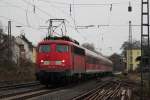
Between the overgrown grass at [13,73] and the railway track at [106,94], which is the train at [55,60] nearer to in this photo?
the railway track at [106,94]

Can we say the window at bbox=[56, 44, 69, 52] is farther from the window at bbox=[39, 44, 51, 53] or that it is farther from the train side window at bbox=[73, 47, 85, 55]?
the train side window at bbox=[73, 47, 85, 55]

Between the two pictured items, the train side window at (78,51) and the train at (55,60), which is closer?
the train at (55,60)

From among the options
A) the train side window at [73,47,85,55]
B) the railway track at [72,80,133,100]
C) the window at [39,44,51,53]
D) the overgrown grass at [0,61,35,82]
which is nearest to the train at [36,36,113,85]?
the window at [39,44,51,53]

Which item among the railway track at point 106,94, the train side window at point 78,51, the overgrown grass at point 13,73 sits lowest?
the railway track at point 106,94

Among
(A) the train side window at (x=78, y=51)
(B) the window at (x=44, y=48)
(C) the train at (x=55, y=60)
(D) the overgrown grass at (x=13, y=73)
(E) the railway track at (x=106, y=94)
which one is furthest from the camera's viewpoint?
(D) the overgrown grass at (x=13, y=73)

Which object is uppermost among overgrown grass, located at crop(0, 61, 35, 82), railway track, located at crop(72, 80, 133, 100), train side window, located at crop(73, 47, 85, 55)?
train side window, located at crop(73, 47, 85, 55)

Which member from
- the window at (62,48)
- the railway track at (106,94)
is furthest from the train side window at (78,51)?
the railway track at (106,94)

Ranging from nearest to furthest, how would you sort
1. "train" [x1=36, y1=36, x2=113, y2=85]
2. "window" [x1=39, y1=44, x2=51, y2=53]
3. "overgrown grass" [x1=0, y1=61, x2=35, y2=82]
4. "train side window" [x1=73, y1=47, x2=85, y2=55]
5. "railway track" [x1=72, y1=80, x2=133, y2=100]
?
"railway track" [x1=72, y1=80, x2=133, y2=100] → "train" [x1=36, y1=36, x2=113, y2=85] → "window" [x1=39, y1=44, x2=51, y2=53] → "train side window" [x1=73, y1=47, x2=85, y2=55] → "overgrown grass" [x1=0, y1=61, x2=35, y2=82]

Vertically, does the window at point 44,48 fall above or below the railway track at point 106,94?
above

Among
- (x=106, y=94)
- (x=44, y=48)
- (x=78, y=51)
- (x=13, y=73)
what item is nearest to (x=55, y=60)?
(x=44, y=48)

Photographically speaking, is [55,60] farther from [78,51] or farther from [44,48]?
[78,51]

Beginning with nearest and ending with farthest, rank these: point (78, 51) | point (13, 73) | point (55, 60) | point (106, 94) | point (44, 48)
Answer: point (106, 94), point (55, 60), point (44, 48), point (78, 51), point (13, 73)

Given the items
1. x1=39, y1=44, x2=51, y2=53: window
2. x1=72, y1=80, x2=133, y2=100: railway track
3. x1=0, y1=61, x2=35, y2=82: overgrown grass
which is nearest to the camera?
x1=72, y1=80, x2=133, y2=100: railway track

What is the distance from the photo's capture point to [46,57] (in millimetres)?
29625
